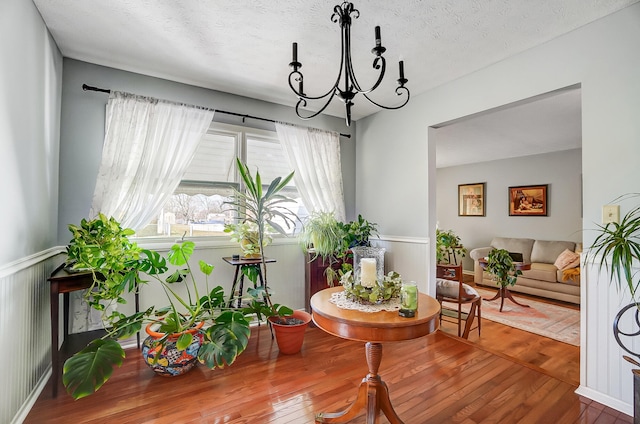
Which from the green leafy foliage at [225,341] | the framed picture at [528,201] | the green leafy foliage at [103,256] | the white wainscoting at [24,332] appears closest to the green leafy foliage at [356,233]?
the green leafy foliage at [225,341]

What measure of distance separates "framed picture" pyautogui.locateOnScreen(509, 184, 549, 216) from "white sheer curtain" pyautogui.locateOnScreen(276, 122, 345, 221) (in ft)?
13.7

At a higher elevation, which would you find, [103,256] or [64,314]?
[103,256]

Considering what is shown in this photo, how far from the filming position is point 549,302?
4645 millimetres

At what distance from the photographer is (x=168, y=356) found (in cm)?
221

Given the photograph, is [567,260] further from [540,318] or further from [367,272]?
[367,272]

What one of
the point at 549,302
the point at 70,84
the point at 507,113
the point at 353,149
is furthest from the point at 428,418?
the point at 549,302

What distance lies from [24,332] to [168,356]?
2.77 feet

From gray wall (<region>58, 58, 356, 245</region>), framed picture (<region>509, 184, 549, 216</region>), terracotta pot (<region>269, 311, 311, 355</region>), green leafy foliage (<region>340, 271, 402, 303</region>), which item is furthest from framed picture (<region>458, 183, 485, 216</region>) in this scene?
gray wall (<region>58, 58, 356, 245</region>)

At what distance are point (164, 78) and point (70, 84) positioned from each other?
0.74m

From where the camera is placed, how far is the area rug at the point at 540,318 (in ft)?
11.0

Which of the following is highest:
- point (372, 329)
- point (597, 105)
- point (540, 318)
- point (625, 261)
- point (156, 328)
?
point (597, 105)

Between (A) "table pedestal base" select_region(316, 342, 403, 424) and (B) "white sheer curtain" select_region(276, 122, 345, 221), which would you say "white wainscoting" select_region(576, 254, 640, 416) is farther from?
(B) "white sheer curtain" select_region(276, 122, 345, 221)

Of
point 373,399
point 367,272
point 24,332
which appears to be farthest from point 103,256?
point 373,399

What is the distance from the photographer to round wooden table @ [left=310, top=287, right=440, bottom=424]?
1325 mm
